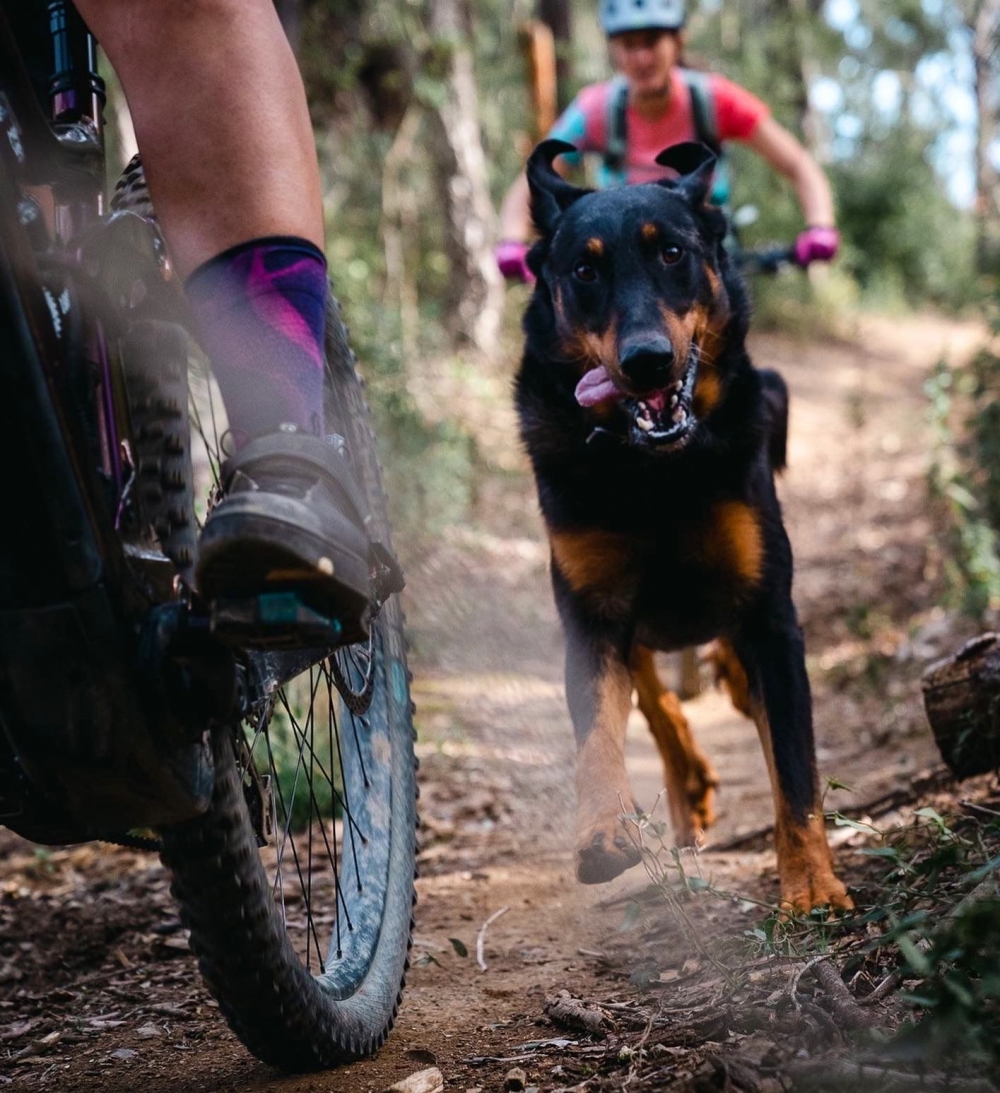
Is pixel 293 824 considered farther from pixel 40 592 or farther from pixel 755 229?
pixel 755 229

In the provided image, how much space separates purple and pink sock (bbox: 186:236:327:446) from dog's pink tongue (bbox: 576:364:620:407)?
1.54 metres

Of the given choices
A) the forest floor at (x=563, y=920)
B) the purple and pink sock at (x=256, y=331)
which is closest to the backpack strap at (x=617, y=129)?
the forest floor at (x=563, y=920)

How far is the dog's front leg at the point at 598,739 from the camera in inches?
101

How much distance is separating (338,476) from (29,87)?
63 cm

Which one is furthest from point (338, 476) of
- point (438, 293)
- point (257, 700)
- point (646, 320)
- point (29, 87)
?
point (438, 293)

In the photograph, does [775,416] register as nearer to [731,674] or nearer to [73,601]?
[731,674]

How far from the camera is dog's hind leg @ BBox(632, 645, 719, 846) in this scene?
3920 millimetres

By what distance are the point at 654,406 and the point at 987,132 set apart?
43.1 feet

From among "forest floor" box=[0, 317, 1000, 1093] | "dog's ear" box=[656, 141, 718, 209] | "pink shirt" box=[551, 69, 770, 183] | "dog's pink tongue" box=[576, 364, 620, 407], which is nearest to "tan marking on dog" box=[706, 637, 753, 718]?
"forest floor" box=[0, 317, 1000, 1093]

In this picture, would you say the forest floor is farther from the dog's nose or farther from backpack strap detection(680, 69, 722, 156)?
backpack strap detection(680, 69, 722, 156)

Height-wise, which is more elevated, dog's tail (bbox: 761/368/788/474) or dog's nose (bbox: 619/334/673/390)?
dog's nose (bbox: 619/334/673/390)

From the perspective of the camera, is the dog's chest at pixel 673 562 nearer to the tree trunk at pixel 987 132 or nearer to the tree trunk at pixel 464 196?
the tree trunk at pixel 987 132

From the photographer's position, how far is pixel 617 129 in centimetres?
555

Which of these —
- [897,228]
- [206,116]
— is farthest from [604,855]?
[897,228]
